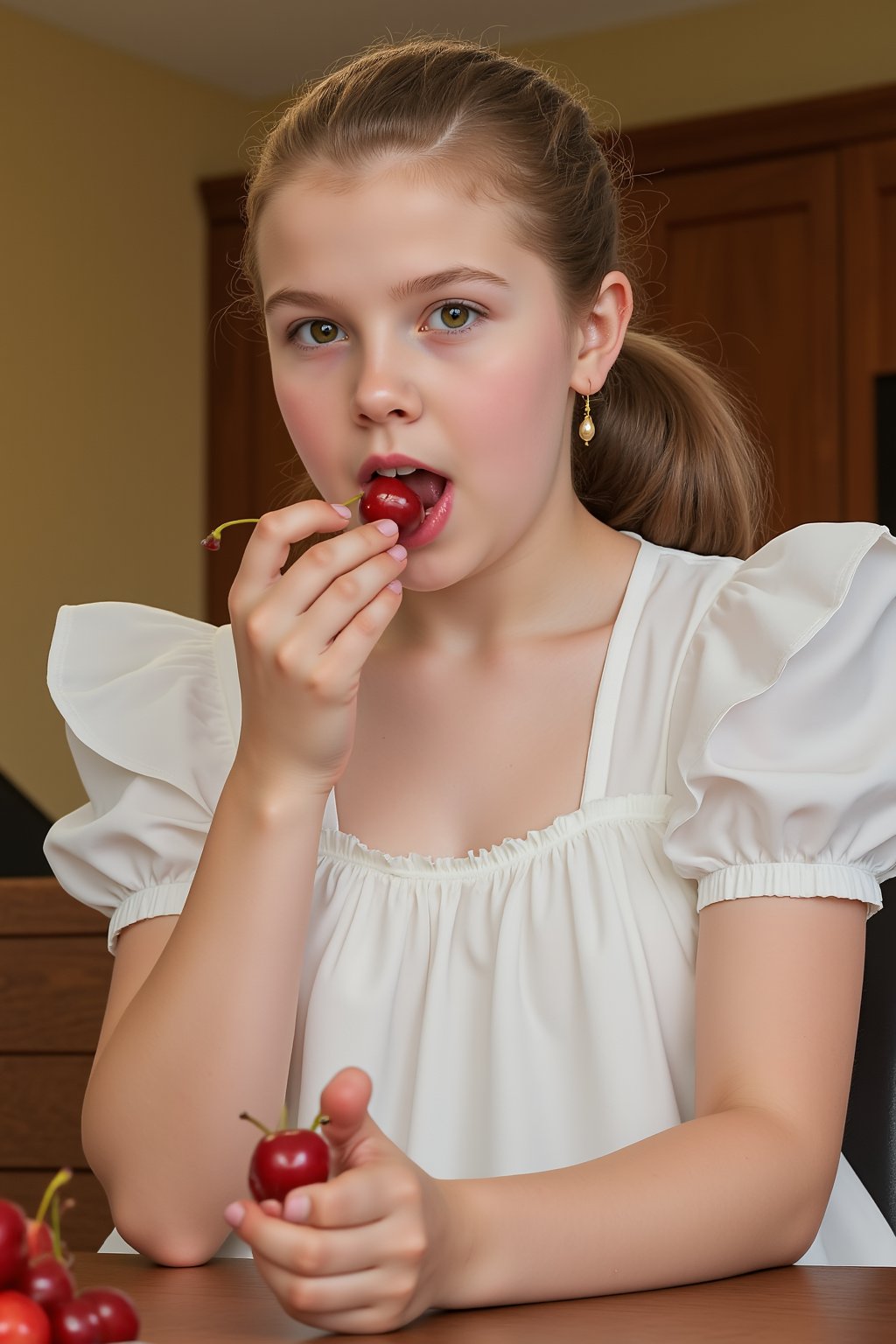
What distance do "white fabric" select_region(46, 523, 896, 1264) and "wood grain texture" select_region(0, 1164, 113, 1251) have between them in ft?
3.21

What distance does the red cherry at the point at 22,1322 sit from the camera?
513 millimetres

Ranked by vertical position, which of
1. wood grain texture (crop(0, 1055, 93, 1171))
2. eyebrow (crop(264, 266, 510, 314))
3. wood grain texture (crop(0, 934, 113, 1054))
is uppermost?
eyebrow (crop(264, 266, 510, 314))

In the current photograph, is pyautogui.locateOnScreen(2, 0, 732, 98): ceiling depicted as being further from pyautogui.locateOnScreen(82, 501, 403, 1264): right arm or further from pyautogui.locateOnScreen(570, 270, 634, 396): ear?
pyautogui.locateOnScreen(82, 501, 403, 1264): right arm

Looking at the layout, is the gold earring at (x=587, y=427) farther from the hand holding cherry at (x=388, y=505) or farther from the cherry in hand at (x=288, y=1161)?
the cherry in hand at (x=288, y=1161)

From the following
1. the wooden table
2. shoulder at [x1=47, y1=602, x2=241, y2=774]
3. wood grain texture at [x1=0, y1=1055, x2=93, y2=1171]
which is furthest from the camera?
wood grain texture at [x1=0, y1=1055, x2=93, y2=1171]

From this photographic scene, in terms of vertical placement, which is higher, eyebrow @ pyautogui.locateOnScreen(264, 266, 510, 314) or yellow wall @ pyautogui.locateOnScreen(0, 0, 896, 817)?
yellow wall @ pyautogui.locateOnScreen(0, 0, 896, 817)

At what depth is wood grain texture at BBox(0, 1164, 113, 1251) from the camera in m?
2.08

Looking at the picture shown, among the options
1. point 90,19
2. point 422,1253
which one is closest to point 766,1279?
point 422,1253

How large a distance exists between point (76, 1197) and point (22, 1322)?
1.68 meters

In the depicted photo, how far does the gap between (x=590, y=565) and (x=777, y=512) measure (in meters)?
2.19

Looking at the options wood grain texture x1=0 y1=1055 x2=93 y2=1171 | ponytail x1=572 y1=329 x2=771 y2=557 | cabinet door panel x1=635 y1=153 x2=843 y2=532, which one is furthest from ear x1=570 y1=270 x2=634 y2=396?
cabinet door panel x1=635 y1=153 x2=843 y2=532

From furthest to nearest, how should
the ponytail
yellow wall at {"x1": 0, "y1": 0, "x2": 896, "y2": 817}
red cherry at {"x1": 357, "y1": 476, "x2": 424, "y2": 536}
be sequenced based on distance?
yellow wall at {"x1": 0, "y1": 0, "x2": 896, "y2": 817} < the ponytail < red cherry at {"x1": 357, "y1": 476, "x2": 424, "y2": 536}

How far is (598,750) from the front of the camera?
1.15 m

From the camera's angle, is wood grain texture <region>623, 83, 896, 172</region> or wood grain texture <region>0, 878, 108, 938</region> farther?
wood grain texture <region>623, 83, 896, 172</region>
